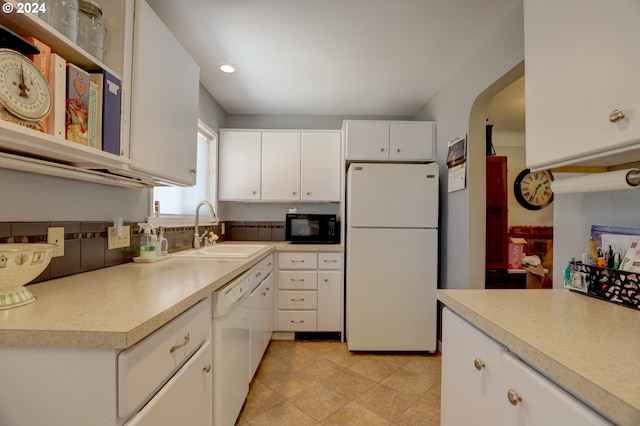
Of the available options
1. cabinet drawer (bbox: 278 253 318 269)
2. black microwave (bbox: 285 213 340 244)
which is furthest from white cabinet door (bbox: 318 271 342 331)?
black microwave (bbox: 285 213 340 244)

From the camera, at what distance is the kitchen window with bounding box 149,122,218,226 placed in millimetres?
2037

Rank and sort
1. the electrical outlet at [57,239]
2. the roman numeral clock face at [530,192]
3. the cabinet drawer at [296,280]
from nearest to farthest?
1. the electrical outlet at [57,239]
2. the cabinet drawer at [296,280]
3. the roman numeral clock face at [530,192]

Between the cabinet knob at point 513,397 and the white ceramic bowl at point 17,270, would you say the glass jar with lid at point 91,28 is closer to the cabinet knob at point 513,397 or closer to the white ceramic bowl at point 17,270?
the white ceramic bowl at point 17,270

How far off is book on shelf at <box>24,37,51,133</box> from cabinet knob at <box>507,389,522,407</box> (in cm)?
146

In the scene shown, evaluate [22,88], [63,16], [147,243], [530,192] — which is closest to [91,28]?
[63,16]

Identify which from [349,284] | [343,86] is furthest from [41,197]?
[343,86]

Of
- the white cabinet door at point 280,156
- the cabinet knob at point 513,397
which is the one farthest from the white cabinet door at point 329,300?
the cabinet knob at point 513,397

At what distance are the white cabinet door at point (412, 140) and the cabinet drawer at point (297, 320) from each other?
69.0 inches

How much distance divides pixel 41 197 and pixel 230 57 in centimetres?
156

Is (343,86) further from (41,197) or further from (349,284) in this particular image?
(41,197)

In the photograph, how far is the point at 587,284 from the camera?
40.3 inches

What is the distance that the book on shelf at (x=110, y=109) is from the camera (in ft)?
3.32

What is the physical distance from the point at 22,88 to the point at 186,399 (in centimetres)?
104

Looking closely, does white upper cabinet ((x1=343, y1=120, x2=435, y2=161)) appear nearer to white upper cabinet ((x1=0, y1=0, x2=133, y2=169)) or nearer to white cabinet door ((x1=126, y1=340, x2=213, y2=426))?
white upper cabinet ((x1=0, y1=0, x2=133, y2=169))
